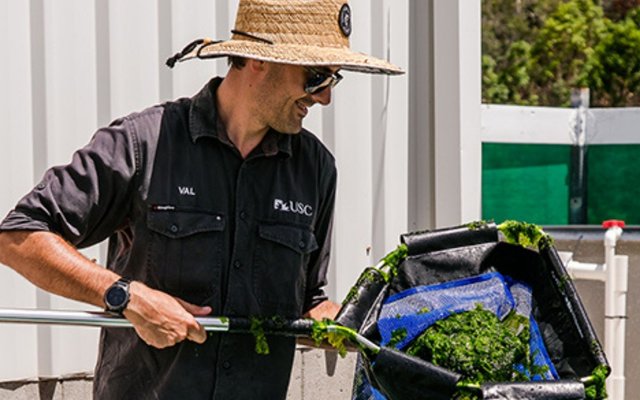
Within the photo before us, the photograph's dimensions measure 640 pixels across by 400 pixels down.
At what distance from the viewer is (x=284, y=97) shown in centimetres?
386

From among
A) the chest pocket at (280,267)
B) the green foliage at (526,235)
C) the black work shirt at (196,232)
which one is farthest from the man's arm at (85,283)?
the green foliage at (526,235)

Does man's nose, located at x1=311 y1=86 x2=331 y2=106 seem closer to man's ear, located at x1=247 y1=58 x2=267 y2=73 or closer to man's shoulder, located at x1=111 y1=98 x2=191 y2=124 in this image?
man's ear, located at x1=247 y1=58 x2=267 y2=73

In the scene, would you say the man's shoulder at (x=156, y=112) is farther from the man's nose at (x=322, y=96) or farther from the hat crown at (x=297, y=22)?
the man's nose at (x=322, y=96)

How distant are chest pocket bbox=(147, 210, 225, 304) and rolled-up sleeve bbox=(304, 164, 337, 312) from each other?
17.5 inches

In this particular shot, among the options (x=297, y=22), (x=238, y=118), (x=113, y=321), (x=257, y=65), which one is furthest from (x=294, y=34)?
(x=113, y=321)

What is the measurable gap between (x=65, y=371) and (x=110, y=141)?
1388mm

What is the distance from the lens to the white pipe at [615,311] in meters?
7.09

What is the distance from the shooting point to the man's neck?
394 centimetres

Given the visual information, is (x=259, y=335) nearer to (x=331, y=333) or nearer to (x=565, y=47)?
(x=331, y=333)

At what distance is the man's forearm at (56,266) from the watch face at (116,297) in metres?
0.03

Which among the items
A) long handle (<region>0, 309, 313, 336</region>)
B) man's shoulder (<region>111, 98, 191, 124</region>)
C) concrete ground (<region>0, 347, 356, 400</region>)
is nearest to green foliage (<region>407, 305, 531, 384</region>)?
long handle (<region>0, 309, 313, 336</region>)

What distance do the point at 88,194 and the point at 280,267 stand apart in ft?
2.27

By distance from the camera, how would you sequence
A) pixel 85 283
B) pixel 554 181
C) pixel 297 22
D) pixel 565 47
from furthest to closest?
pixel 565 47
pixel 554 181
pixel 297 22
pixel 85 283

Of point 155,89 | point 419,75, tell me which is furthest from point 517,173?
point 155,89
